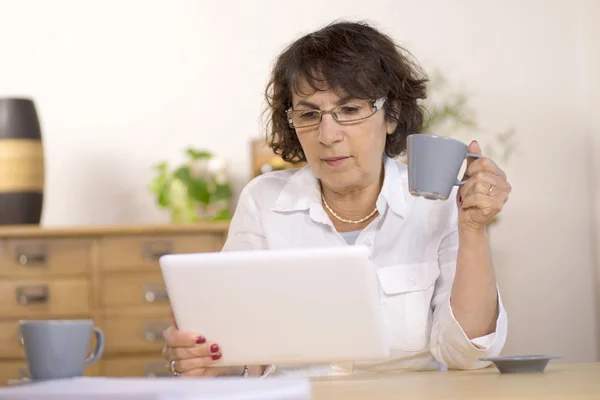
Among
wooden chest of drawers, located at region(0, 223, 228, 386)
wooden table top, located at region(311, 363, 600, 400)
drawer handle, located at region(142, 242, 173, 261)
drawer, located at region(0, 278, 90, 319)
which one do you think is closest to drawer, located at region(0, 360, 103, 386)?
wooden chest of drawers, located at region(0, 223, 228, 386)

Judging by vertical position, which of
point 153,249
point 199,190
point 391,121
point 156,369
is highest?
point 391,121

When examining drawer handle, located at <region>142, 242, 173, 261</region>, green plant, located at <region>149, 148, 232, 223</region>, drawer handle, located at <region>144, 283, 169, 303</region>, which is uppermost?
green plant, located at <region>149, 148, 232, 223</region>

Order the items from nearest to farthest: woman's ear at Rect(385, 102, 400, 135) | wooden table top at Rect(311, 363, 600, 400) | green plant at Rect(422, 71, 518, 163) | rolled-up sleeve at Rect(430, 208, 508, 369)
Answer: wooden table top at Rect(311, 363, 600, 400) < rolled-up sleeve at Rect(430, 208, 508, 369) < woman's ear at Rect(385, 102, 400, 135) < green plant at Rect(422, 71, 518, 163)

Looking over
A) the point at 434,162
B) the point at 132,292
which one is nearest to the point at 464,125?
the point at 132,292

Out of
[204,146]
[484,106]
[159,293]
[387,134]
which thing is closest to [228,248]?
[387,134]

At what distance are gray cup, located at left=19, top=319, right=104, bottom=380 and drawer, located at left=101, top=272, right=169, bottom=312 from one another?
1944mm

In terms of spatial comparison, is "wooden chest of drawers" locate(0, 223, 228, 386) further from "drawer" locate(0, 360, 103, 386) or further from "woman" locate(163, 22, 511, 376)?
"woman" locate(163, 22, 511, 376)

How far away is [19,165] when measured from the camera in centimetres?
323

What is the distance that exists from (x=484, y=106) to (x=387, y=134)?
1.88 meters

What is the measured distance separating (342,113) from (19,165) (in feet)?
5.77

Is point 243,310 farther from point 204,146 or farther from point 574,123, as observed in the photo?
point 574,123

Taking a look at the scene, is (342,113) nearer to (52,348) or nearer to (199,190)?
(52,348)

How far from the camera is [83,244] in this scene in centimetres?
Answer: 319

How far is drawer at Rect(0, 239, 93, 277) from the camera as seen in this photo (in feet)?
10.3
